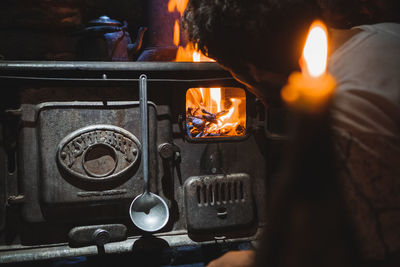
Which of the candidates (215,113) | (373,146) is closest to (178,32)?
(215,113)

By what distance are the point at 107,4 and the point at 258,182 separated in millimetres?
5011

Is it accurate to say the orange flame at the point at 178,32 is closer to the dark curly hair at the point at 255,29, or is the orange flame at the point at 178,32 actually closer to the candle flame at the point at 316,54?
the dark curly hair at the point at 255,29

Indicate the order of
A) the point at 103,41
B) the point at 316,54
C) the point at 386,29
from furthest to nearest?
1. the point at 103,41
2. the point at 386,29
3. the point at 316,54

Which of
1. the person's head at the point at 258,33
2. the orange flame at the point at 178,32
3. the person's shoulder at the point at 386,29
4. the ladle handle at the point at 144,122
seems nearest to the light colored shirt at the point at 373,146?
the person's shoulder at the point at 386,29

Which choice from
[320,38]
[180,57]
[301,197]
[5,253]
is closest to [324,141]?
[301,197]

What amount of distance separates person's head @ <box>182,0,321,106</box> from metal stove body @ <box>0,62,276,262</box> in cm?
93

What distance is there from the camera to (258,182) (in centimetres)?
248

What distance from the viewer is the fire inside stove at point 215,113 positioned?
2.55m

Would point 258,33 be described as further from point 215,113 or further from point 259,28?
point 215,113

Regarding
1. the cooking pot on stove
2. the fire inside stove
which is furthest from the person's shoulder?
the cooking pot on stove

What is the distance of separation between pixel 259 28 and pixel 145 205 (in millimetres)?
1502

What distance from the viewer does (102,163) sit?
6.91ft

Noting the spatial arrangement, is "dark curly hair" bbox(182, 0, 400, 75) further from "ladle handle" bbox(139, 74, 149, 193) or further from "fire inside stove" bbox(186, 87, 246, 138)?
"fire inside stove" bbox(186, 87, 246, 138)

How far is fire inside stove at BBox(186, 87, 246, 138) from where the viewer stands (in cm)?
255
